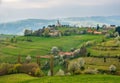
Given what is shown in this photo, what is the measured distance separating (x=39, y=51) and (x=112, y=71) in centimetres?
7380

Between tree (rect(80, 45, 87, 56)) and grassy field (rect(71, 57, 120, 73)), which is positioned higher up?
tree (rect(80, 45, 87, 56))

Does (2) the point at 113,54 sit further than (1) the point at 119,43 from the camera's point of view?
No

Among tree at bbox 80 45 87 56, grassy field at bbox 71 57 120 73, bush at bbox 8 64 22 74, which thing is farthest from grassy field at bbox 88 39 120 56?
bush at bbox 8 64 22 74

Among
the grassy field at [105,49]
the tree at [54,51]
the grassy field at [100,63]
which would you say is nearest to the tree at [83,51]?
the grassy field at [105,49]

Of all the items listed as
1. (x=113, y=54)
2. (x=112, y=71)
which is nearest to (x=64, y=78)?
(x=112, y=71)

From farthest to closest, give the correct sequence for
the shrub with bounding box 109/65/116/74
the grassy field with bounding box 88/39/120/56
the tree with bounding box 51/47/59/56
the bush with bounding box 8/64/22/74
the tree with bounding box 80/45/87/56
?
the tree with bounding box 51/47/59/56, the tree with bounding box 80/45/87/56, the grassy field with bounding box 88/39/120/56, the shrub with bounding box 109/65/116/74, the bush with bounding box 8/64/22/74

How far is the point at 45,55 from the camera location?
608 ft

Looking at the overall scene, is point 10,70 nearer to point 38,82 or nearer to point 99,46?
point 38,82

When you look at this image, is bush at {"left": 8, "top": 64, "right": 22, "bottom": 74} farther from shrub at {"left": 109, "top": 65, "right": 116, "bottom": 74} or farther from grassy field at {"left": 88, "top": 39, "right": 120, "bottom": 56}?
grassy field at {"left": 88, "top": 39, "right": 120, "bottom": 56}

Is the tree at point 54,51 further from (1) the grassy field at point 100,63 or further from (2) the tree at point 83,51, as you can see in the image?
(1) the grassy field at point 100,63

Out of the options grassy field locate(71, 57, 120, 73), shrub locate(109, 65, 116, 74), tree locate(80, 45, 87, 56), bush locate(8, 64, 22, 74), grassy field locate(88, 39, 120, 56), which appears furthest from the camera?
tree locate(80, 45, 87, 56)

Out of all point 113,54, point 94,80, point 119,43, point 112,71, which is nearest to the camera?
point 94,80

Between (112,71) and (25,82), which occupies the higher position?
(25,82)

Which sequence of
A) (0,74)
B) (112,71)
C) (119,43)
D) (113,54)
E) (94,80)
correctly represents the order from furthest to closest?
1. (119,43)
2. (113,54)
3. (112,71)
4. (0,74)
5. (94,80)
